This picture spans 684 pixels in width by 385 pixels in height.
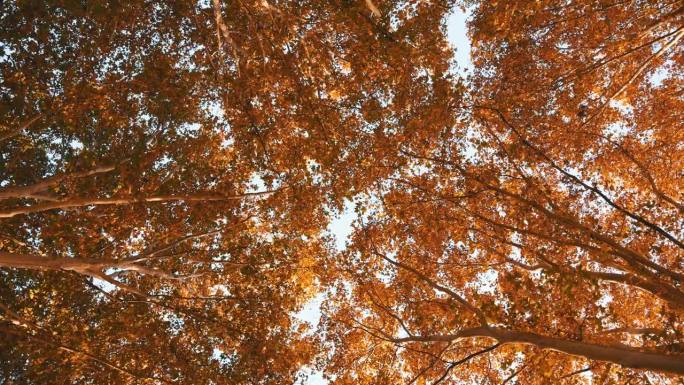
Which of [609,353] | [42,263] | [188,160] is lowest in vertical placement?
[609,353]

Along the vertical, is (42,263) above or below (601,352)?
above

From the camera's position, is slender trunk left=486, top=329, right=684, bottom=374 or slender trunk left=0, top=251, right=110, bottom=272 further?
slender trunk left=0, top=251, right=110, bottom=272

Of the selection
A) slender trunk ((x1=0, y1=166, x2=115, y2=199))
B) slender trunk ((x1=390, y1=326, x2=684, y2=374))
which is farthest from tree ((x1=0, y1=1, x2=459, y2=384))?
slender trunk ((x1=390, y1=326, x2=684, y2=374))

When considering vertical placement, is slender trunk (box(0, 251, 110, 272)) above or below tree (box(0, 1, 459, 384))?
below

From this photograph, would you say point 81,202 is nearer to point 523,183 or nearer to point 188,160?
point 188,160

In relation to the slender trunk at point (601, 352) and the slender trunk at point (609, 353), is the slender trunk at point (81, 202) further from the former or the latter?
the slender trunk at point (609, 353)

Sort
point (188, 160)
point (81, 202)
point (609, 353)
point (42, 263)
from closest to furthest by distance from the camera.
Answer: point (609, 353) → point (42, 263) → point (81, 202) → point (188, 160)

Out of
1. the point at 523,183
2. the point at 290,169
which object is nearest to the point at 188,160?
the point at 290,169

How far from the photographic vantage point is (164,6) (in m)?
11.2

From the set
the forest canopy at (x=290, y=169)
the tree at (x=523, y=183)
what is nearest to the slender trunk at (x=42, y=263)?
the forest canopy at (x=290, y=169)

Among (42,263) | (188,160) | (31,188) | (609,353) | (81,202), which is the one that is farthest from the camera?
(188,160)

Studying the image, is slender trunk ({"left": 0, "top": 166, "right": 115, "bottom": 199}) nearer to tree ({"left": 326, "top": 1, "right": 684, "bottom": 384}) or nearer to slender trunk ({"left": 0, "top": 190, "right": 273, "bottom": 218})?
slender trunk ({"left": 0, "top": 190, "right": 273, "bottom": 218})

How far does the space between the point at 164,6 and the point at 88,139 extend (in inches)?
159

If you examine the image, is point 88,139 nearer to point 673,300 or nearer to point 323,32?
point 323,32
